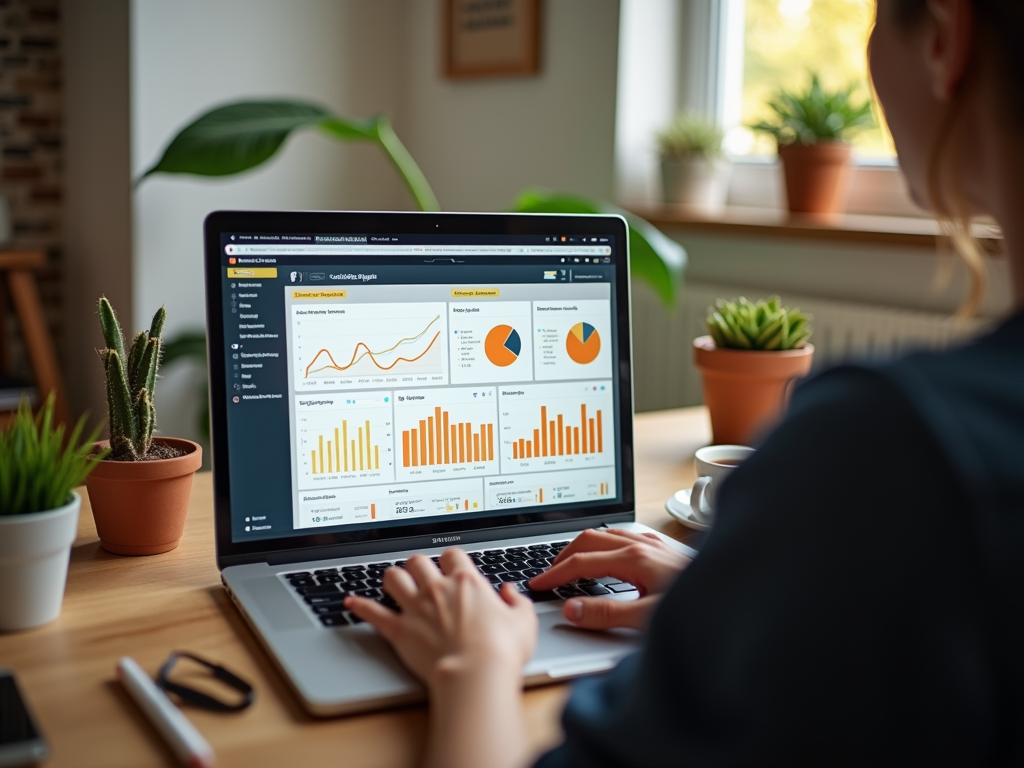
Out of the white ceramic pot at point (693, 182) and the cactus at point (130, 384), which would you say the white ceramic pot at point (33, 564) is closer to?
the cactus at point (130, 384)

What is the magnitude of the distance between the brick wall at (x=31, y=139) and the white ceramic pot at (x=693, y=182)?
2047 mm

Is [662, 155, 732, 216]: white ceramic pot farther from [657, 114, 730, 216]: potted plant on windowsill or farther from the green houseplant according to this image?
the green houseplant

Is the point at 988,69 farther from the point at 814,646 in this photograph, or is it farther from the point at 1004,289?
the point at 1004,289

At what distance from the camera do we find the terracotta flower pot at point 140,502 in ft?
3.26

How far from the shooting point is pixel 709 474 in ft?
4.13

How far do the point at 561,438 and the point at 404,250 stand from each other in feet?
0.82

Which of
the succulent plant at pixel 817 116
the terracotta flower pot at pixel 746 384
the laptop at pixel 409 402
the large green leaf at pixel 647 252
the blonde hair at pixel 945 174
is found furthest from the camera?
the succulent plant at pixel 817 116

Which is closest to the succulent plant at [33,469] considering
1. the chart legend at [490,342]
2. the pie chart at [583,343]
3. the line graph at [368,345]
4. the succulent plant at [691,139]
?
the line graph at [368,345]

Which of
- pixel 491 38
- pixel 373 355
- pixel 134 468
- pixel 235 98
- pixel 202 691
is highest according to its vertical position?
pixel 491 38

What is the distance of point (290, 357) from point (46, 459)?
0.23 meters

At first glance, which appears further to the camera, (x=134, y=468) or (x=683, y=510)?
(x=683, y=510)

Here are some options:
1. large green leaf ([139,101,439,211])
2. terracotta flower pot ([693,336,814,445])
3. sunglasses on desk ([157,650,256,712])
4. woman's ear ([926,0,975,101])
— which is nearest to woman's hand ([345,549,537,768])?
sunglasses on desk ([157,650,256,712])

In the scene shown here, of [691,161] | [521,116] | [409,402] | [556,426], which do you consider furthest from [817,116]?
[409,402]

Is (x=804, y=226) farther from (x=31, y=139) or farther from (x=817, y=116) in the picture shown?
(x=31, y=139)
